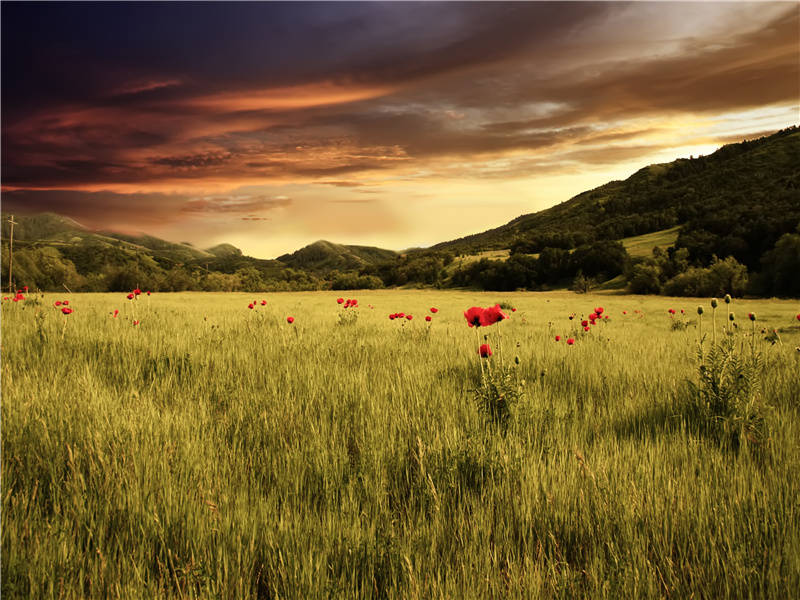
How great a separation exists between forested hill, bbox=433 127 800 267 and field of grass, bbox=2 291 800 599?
82.6 meters

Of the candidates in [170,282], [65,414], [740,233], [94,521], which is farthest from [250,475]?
[170,282]

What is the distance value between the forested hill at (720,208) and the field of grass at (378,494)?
82578 millimetres

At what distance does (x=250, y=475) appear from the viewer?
2.33 m

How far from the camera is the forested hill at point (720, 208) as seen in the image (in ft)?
219

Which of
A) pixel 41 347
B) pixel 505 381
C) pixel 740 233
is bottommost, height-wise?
pixel 505 381

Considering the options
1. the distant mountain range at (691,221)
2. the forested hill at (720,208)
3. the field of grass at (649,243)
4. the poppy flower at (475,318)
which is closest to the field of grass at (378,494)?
the poppy flower at (475,318)

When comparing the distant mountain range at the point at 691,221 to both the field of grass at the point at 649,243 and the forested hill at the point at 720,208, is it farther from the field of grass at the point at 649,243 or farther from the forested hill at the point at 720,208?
the field of grass at the point at 649,243

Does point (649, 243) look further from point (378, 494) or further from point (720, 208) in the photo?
point (378, 494)

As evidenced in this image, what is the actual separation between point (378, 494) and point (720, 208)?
129094 millimetres

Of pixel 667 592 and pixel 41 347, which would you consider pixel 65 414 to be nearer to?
pixel 41 347

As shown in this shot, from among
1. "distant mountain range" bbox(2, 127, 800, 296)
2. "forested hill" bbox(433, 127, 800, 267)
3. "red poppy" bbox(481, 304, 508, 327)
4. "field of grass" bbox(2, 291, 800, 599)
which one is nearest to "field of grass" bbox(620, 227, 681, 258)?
"distant mountain range" bbox(2, 127, 800, 296)

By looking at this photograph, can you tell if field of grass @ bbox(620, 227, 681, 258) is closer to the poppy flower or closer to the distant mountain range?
the distant mountain range

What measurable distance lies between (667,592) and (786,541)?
0.69 meters

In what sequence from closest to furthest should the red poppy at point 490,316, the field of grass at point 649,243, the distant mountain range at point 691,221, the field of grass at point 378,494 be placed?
the field of grass at point 378,494
the red poppy at point 490,316
the distant mountain range at point 691,221
the field of grass at point 649,243
